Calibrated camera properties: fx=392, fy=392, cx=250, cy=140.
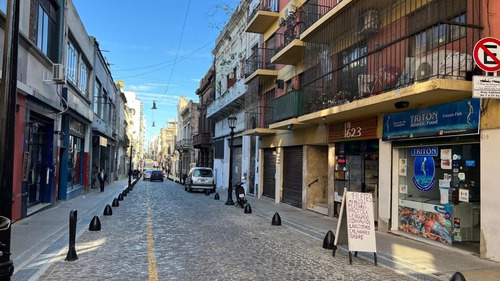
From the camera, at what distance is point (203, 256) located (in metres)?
7.43

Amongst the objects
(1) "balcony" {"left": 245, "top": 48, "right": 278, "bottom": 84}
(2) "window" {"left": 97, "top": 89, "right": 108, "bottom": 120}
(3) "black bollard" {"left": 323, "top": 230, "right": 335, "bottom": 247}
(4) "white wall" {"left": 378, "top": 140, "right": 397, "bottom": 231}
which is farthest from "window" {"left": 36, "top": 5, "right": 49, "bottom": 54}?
(2) "window" {"left": 97, "top": 89, "right": 108, "bottom": 120}

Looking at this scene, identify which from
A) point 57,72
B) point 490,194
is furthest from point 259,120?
point 490,194

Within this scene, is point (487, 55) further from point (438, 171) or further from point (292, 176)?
point (292, 176)

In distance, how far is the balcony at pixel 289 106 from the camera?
15453mm

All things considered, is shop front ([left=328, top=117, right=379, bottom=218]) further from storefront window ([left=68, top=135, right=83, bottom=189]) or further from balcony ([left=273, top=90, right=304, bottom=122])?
storefront window ([left=68, top=135, right=83, bottom=189])

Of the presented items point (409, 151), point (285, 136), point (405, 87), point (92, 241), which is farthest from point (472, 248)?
point (285, 136)

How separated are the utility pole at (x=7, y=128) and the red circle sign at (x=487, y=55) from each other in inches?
282

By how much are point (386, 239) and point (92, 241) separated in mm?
6966

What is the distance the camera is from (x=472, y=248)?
8.28 meters

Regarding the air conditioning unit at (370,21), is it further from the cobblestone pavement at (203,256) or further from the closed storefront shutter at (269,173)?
the closed storefront shutter at (269,173)

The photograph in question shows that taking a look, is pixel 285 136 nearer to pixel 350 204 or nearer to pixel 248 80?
pixel 248 80

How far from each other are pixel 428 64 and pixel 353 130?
398cm

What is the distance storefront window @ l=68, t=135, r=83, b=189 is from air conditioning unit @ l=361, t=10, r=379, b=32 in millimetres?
15271

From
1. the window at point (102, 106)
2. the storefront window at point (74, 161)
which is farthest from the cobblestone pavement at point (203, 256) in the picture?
the window at point (102, 106)
